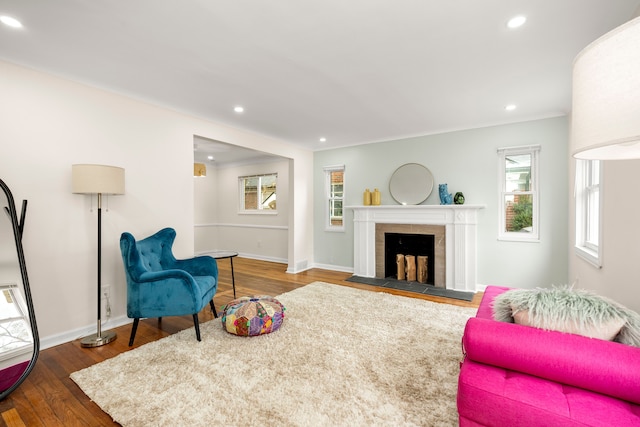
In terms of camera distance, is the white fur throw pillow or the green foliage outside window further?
the green foliage outside window

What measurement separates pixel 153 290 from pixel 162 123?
2025mm

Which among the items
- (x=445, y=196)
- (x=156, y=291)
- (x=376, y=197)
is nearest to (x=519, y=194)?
(x=445, y=196)

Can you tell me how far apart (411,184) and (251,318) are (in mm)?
3459

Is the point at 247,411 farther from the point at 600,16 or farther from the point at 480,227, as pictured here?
the point at 480,227

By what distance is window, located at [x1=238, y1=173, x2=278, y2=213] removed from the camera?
7.03 m

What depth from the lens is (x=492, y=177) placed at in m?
4.30

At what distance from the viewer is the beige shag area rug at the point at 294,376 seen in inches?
68.1

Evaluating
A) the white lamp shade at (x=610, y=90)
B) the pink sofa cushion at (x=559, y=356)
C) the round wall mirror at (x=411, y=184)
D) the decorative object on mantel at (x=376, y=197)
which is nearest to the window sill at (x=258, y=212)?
the decorative object on mantel at (x=376, y=197)

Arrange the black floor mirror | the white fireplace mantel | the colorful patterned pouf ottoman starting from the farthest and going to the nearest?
the white fireplace mantel → the colorful patterned pouf ottoman → the black floor mirror

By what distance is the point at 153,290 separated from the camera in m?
2.59

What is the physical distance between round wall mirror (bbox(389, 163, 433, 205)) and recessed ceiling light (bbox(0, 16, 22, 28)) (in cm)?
463

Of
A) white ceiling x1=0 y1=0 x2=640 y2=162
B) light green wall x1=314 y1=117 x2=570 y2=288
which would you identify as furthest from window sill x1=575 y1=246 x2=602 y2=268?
white ceiling x1=0 y1=0 x2=640 y2=162

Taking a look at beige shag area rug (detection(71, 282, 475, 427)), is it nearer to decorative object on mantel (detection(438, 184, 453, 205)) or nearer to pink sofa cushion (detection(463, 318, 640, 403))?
pink sofa cushion (detection(463, 318, 640, 403))

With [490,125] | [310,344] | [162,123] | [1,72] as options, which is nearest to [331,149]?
[490,125]
